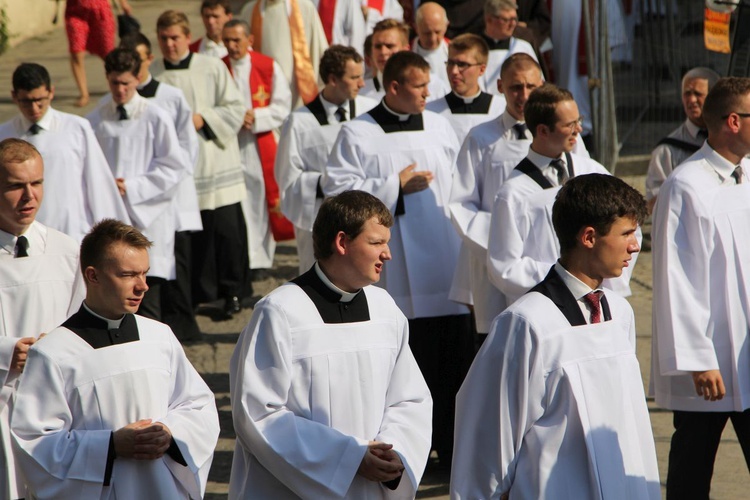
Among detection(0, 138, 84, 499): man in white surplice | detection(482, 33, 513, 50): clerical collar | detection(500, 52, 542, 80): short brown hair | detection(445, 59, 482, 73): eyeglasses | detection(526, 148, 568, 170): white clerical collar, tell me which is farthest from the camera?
detection(482, 33, 513, 50): clerical collar

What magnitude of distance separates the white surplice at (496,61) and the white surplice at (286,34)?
1.98 meters

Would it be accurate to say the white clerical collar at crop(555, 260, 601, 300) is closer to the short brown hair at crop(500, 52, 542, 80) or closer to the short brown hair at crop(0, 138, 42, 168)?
the short brown hair at crop(0, 138, 42, 168)

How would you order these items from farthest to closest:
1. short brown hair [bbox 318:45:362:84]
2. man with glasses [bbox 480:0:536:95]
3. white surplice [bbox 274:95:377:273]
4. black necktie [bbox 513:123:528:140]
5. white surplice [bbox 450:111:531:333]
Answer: man with glasses [bbox 480:0:536:95]
white surplice [bbox 274:95:377:273]
short brown hair [bbox 318:45:362:84]
black necktie [bbox 513:123:528:140]
white surplice [bbox 450:111:531:333]

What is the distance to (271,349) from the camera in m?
4.46

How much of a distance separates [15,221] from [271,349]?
167 cm

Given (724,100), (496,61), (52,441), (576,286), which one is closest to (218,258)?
(496,61)

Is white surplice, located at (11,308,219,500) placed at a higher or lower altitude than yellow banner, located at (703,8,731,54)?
lower

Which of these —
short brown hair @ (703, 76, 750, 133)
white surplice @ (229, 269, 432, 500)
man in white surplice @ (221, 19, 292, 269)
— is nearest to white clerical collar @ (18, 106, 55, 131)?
man in white surplice @ (221, 19, 292, 269)

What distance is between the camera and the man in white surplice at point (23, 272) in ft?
18.2

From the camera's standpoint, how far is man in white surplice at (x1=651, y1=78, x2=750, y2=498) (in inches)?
220

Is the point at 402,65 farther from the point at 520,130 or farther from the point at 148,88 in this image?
the point at 148,88

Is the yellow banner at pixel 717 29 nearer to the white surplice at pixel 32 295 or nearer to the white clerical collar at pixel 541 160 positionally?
the white clerical collar at pixel 541 160

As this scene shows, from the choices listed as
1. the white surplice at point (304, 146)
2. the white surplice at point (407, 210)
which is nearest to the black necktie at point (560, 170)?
the white surplice at point (407, 210)

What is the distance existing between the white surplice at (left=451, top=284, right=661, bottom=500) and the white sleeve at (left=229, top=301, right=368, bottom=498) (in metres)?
0.48
